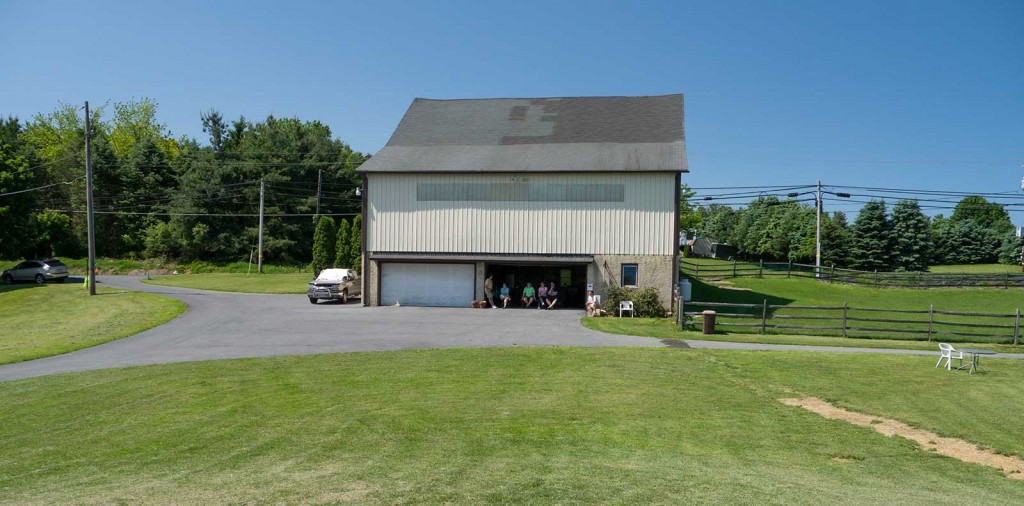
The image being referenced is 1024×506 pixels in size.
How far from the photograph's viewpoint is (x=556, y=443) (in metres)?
9.20

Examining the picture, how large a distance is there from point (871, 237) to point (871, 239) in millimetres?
432

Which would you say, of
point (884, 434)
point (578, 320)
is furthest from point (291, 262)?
point (884, 434)

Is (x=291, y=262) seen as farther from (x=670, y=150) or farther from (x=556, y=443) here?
(x=556, y=443)

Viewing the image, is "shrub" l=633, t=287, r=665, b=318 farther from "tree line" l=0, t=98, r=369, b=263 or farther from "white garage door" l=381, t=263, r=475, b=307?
"tree line" l=0, t=98, r=369, b=263

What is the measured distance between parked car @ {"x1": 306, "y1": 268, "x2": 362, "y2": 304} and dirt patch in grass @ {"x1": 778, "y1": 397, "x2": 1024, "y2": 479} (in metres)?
24.8

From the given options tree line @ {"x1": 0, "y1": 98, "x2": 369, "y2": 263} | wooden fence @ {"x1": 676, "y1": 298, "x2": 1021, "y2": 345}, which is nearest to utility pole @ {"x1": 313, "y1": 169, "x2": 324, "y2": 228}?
tree line @ {"x1": 0, "y1": 98, "x2": 369, "y2": 263}

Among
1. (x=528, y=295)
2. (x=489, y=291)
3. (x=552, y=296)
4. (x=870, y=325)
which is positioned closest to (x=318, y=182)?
(x=489, y=291)

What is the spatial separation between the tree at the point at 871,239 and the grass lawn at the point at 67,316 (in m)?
53.6

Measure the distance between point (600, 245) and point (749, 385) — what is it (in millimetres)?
16960

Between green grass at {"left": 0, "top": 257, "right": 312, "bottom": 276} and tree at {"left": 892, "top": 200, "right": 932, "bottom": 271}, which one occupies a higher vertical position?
tree at {"left": 892, "top": 200, "right": 932, "bottom": 271}

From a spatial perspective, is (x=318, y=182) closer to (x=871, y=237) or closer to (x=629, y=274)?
(x=629, y=274)

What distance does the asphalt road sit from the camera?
764 inches

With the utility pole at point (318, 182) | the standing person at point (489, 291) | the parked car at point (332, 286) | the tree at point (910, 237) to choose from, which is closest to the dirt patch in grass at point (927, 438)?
the standing person at point (489, 291)

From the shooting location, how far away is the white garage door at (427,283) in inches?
1270
